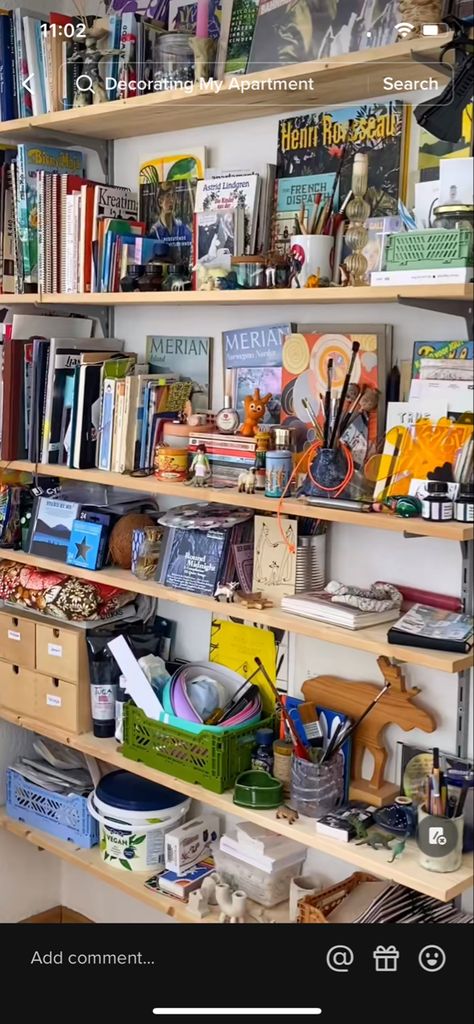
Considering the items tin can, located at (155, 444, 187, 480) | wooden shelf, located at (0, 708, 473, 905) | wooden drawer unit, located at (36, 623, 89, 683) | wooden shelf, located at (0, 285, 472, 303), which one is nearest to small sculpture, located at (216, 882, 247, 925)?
wooden shelf, located at (0, 708, 473, 905)

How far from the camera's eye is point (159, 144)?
205cm

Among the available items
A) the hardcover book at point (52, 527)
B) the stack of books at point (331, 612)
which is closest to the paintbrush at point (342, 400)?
the stack of books at point (331, 612)

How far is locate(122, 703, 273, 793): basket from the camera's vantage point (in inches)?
72.3

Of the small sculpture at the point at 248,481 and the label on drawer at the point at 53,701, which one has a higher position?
the small sculpture at the point at 248,481

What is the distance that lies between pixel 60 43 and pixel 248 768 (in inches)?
51.0

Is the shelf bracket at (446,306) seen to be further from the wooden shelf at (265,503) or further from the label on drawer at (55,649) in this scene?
the label on drawer at (55,649)

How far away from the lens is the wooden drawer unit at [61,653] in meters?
2.10

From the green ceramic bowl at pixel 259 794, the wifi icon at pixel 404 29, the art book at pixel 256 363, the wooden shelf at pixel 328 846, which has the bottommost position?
the wooden shelf at pixel 328 846

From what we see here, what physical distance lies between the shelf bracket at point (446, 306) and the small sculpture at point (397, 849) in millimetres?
724

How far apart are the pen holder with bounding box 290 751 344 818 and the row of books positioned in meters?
1.05

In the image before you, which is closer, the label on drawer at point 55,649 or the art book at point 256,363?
the art book at point 256,363

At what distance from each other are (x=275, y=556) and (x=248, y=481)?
138 millimetres
